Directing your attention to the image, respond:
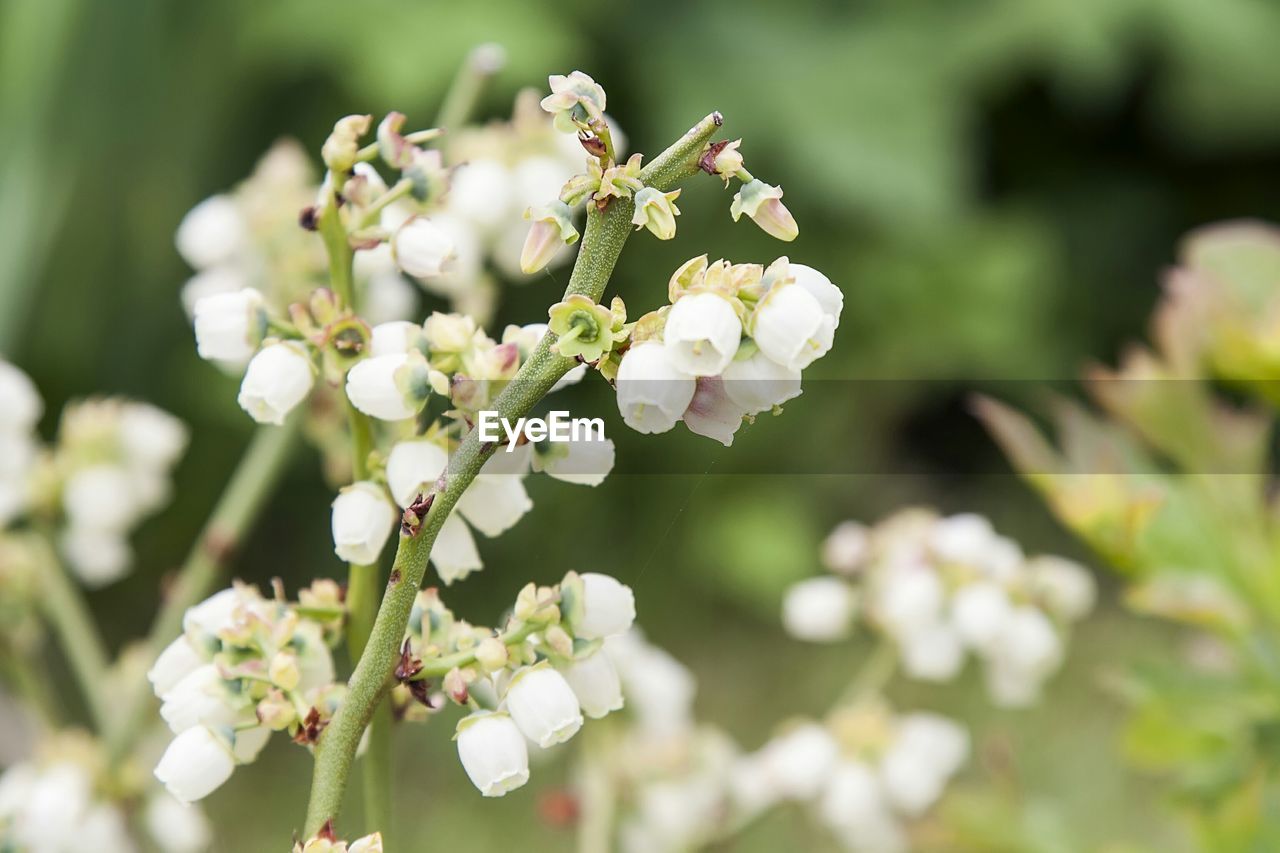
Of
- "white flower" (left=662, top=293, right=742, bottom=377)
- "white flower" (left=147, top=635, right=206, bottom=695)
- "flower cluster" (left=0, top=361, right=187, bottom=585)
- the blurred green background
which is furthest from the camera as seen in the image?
the blurred green background

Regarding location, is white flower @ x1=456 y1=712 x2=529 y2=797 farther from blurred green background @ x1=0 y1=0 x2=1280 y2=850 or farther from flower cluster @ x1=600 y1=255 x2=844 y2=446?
blurred green background @ x1=0 y1=0 x2=1280 y2=850

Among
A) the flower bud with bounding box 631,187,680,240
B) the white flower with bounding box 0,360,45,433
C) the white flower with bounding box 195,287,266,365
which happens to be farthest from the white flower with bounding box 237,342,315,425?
the white flower with bounding box 0,360,45,433

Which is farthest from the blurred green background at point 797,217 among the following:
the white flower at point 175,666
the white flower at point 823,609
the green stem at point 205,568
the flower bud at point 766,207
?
the flower bud at point 766,207

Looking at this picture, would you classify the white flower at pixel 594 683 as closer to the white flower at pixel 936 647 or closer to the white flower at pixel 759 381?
the white flower at pixel 759 381

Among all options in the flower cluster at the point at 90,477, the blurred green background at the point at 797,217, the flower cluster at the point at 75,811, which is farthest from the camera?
the blurred green background at the point at 797,217

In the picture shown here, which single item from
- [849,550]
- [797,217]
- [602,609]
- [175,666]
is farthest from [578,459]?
[797,217]

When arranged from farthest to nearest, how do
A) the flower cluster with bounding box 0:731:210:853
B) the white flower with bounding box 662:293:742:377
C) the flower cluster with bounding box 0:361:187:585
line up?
the flower cluster with bounding box 0:361:187:585
the flower cluster with bounding box 0:731:210:853
the white flower with bounding box 662:293:742:377

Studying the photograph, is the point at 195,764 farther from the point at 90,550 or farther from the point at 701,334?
the point at 90,550
